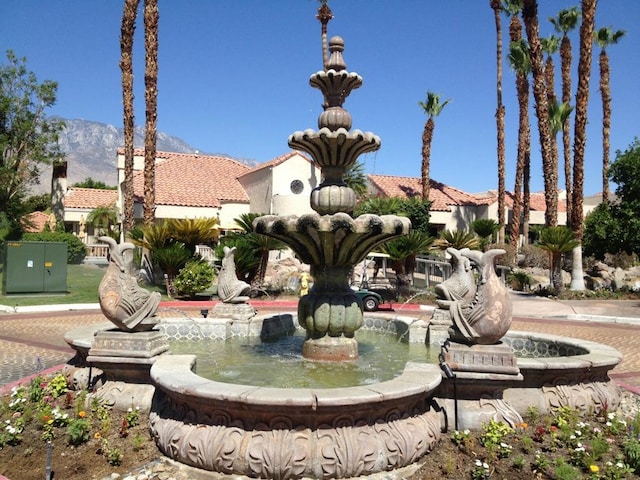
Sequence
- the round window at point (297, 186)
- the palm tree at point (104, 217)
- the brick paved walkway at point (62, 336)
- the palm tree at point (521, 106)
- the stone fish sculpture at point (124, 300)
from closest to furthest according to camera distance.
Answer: the stone fish sculpture at point (124, 300) → the brick paved walkway at point (62, 336) → the round window at point (297, 186) → the palm tree at point (521, 106) → the palm tree at point (104, 217)

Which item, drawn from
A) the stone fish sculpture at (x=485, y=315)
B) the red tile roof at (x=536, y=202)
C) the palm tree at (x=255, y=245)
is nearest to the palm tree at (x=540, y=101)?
the palm tree at (x=255, y=245)

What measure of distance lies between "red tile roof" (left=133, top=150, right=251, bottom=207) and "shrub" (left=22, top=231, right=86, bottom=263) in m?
5.20

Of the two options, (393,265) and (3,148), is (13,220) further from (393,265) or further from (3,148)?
(393,265)

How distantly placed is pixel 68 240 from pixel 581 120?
3024 cm

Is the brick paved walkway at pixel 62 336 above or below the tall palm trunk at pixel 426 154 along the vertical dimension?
below

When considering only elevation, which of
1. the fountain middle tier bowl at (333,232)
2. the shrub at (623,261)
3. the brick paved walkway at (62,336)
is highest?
the fountain middle tier bowl at (333,232)

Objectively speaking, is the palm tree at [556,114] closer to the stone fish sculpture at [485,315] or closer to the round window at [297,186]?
the round window at [297,186]

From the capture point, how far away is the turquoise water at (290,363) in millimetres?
6320

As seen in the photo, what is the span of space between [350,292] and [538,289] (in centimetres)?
1737

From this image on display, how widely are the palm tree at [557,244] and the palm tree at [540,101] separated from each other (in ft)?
7.95

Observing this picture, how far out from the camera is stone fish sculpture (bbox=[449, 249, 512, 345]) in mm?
5652

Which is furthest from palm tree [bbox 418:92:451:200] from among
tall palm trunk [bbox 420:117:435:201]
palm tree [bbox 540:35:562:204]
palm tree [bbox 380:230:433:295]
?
palm tree [bbox 380:230:433:295]

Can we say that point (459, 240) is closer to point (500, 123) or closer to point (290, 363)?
point (290, 363)

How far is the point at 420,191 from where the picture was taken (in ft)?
144
